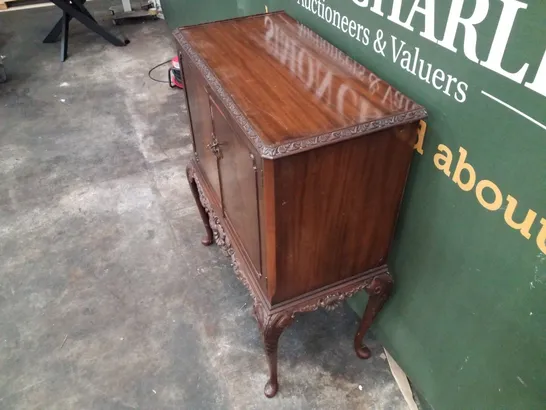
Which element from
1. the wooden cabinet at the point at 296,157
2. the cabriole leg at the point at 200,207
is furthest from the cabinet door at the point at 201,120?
the cabriole leg at the point at 200,207

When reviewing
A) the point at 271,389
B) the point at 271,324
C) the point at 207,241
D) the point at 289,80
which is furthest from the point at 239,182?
the point at 207,241

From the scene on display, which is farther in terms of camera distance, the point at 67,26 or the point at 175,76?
the point at 67,26

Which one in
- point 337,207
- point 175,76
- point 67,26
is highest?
point 337,207

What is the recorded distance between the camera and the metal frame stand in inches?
150

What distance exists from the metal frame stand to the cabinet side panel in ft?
11.4

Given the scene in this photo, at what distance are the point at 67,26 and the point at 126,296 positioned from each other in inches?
118

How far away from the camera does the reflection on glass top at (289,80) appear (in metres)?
1.00

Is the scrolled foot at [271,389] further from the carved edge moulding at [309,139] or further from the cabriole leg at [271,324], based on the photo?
the carved edge moulding at [309,139]

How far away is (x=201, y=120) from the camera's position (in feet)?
4.79

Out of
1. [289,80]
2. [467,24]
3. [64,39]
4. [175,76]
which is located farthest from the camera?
[64,39]

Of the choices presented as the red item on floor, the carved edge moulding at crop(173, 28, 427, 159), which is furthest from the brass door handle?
the red item on floor

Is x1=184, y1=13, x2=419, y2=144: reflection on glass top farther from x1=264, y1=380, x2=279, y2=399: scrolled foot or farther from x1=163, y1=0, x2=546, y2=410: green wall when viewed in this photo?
x1=264, y1=380, x2=279, y2=399: scrolled foot

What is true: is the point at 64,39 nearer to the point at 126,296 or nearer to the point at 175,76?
the point at 175,76

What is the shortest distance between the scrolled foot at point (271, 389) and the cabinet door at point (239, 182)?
507 millimetres
